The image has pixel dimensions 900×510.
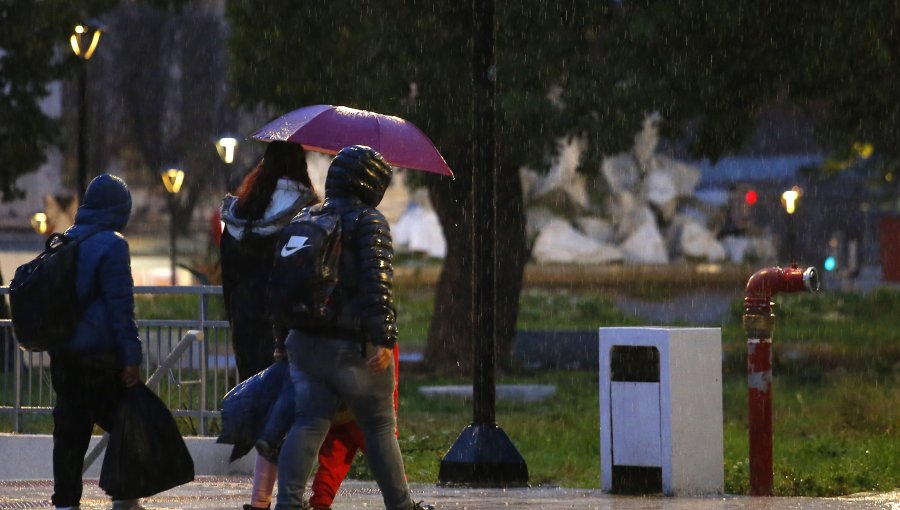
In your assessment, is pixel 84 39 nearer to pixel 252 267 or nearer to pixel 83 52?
pixel 83 52

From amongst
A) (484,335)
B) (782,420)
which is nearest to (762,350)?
(484,335)

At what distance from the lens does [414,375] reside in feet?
79.9

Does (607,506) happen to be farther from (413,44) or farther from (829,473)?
(413,44)

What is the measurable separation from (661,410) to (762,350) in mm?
681

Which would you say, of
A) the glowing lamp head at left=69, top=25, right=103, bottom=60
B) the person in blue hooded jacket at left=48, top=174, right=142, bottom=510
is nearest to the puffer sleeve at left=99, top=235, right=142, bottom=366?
the person in blue hooded jacket at left=48, top=174, right=142, bottom=510

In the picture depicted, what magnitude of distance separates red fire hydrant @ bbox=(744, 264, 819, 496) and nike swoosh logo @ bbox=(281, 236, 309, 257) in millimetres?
3247

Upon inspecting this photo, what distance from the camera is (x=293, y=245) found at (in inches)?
283

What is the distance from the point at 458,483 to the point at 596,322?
33.5 meters

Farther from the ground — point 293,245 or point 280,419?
point 293,245

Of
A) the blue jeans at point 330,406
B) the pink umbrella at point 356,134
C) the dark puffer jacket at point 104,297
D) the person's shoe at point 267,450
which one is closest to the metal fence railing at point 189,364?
the pink umbrella at point 356,134

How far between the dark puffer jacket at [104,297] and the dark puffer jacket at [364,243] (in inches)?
45.4

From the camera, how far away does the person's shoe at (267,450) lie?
750 centimetres

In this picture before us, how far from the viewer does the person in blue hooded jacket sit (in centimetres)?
792

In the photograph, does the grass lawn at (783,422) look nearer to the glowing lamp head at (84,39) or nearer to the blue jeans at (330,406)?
the blue jeans at (330,406)
